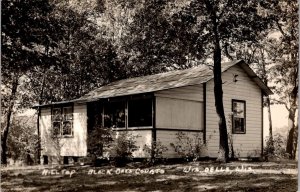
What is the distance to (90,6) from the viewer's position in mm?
10375

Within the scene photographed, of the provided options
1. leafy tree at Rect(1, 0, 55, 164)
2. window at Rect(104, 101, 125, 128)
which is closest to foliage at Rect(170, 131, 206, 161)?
window at Rect(104, 101, 125, 128)

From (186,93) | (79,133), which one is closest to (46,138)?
(79,133)

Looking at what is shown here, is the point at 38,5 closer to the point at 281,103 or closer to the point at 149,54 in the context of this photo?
the point at 149,54

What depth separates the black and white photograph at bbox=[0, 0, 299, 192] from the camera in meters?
10.1

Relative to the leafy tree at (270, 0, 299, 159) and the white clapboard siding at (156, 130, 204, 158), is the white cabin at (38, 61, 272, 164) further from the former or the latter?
the leafy tree at (270, 0, 299, 159)

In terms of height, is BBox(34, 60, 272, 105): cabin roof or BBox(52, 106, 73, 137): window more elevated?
BBox(34, 60, 272, 105): cabin roof

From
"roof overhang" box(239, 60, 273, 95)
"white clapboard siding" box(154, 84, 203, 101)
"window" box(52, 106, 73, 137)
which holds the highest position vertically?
"roof overhang" box(239, 60, 273, 95)

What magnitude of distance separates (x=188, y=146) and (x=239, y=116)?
9.15 ft

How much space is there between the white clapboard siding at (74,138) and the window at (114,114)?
1011 millimetres

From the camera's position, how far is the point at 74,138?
15961 millimetres

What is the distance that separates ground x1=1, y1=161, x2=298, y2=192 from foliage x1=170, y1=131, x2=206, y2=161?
74.6 inches

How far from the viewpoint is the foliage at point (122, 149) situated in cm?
1377

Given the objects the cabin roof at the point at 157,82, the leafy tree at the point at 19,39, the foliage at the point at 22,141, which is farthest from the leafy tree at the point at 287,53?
the foliage at the point at 22,141

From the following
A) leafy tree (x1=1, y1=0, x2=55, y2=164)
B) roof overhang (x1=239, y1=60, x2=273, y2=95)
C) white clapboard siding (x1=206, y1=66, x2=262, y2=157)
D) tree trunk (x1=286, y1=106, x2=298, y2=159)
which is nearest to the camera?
leafy tree (x1=1, y1=0, x2=55, y2=164)
